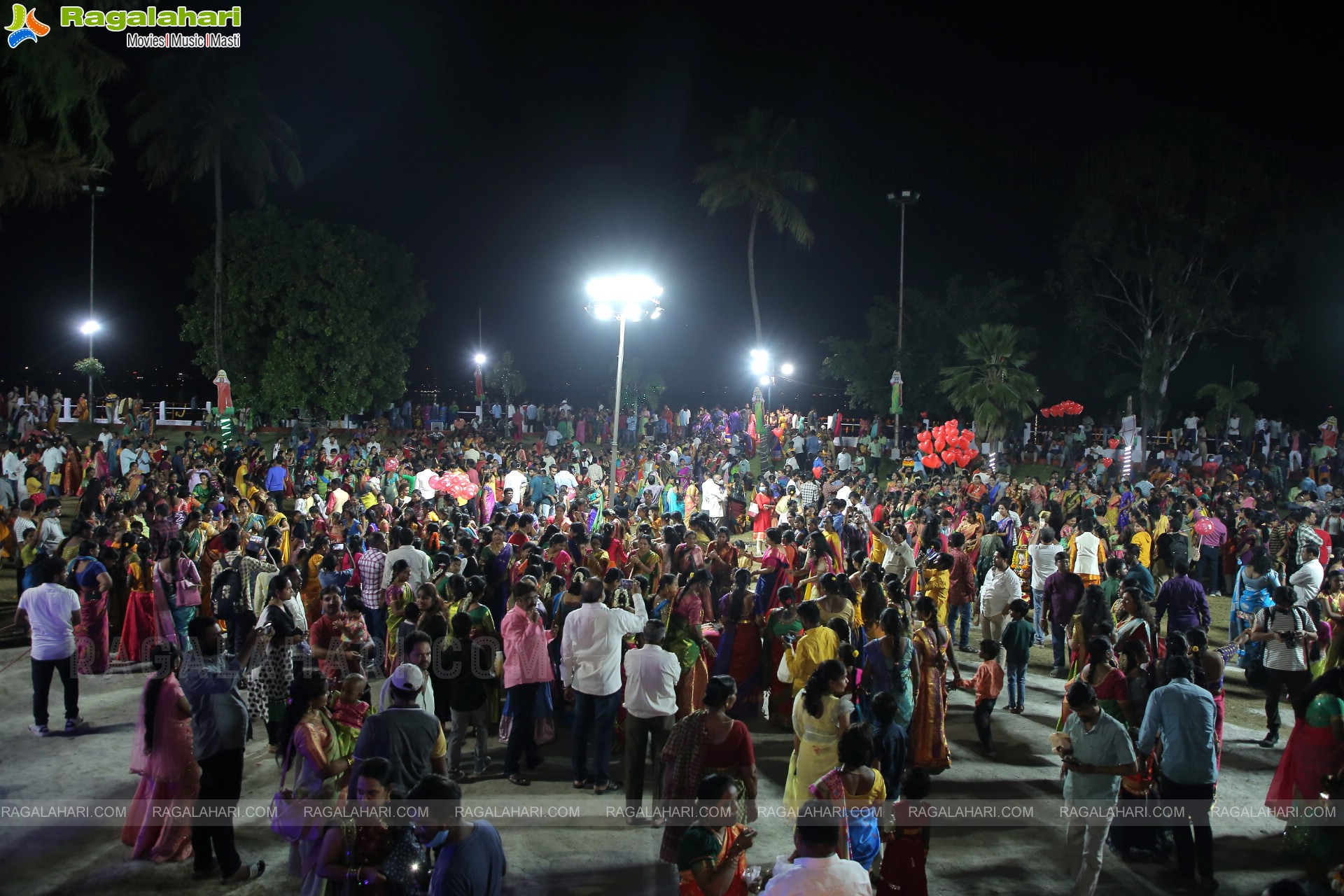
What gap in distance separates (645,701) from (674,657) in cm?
36

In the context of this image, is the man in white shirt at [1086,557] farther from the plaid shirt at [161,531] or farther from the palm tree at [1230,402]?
the palm tree at [1230,402]

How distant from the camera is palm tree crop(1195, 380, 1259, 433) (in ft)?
96.0

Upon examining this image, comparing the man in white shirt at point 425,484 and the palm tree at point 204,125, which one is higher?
the palm tree at point 204,125

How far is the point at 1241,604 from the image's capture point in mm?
9523

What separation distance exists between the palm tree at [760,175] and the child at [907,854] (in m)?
28.5

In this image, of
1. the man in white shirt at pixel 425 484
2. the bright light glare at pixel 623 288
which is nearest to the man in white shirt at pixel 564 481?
the man in white shirt at pixel 425 484

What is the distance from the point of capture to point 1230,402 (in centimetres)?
2952

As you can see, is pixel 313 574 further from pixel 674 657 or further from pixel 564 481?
pixel 564 481

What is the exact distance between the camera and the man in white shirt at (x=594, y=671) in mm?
6641

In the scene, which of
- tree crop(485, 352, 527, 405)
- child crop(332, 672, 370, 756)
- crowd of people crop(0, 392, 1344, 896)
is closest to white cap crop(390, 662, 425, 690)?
crowd of people crop(0, 392, 1344, 896)

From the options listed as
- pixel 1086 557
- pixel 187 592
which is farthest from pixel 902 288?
pixel 187 592

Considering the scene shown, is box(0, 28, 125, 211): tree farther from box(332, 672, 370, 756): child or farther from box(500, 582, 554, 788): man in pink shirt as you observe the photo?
box(332, 672, 370, 756): child

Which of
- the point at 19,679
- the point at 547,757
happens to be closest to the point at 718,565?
the point at 547,757

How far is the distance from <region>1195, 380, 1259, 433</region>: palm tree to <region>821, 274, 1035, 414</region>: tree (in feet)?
20.7
